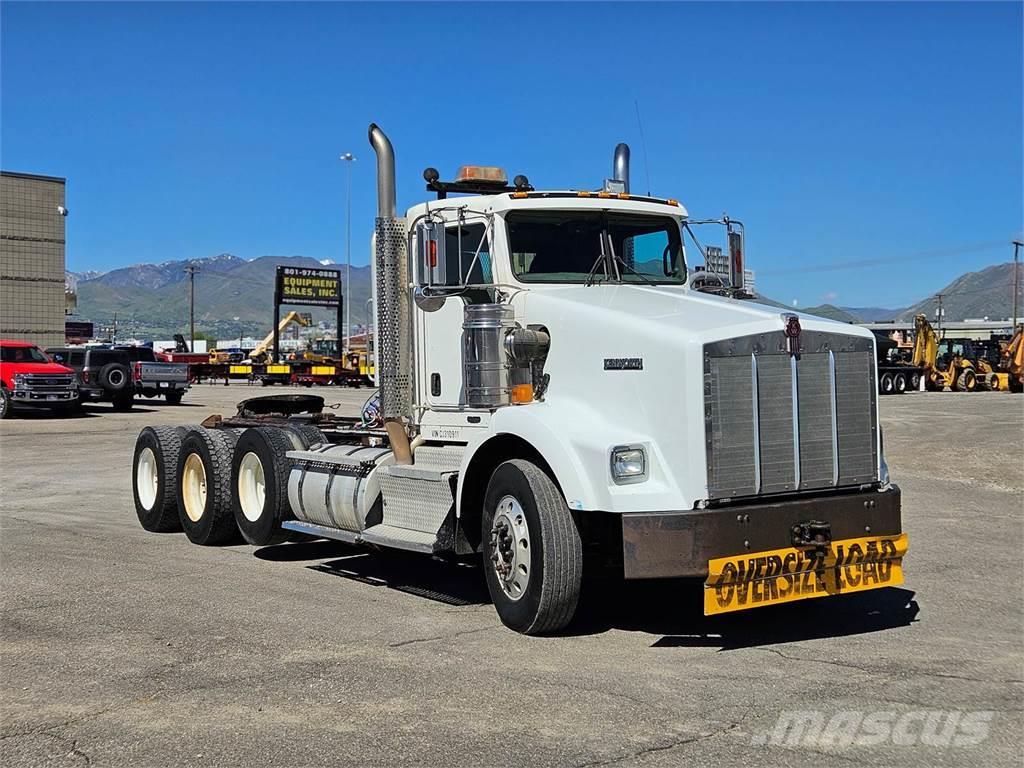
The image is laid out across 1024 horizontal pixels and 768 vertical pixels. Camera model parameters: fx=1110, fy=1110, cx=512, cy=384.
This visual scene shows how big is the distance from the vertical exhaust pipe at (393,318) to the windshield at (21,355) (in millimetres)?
25387

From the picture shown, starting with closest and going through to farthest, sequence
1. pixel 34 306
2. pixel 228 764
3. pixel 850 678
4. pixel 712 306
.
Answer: pixel 228 764
pixel 850 678
pixel 712 306
pixel 34 306

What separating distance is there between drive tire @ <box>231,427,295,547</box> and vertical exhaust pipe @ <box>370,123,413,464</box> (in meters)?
1.55

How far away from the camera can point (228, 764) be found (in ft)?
16.0

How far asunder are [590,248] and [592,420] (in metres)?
1.80

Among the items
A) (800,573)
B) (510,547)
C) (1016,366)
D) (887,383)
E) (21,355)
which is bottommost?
(800,573)

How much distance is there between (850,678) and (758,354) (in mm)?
1966

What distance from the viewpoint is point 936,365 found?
51.8 meters

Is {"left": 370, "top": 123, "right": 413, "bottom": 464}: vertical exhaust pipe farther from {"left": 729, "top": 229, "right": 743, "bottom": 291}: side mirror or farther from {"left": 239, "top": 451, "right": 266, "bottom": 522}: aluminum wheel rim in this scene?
{"left": 729, "top": 229, "right": 743, "bottom": 291}: side mirror

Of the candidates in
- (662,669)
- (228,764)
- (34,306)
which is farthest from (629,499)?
(34,306)

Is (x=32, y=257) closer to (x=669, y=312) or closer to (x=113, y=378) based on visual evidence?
(x=113, y=378)

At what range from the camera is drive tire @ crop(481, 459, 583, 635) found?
6.82 metres

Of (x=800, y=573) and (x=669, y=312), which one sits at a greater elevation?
(x=669, y=312)

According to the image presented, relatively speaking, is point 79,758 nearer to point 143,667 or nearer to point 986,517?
point 143,667

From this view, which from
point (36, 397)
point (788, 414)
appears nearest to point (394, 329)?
point (788, 414)
